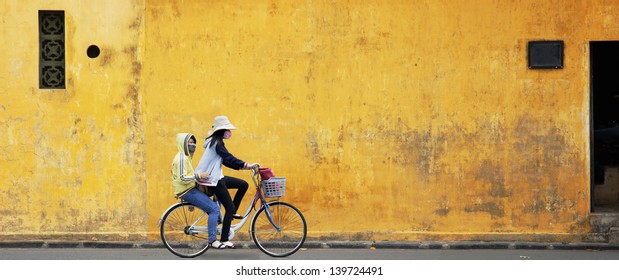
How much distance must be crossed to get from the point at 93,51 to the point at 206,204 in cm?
293

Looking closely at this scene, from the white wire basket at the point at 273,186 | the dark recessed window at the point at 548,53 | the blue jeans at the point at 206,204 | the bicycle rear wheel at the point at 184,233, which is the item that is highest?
the dark recessed window at the point at 548,53

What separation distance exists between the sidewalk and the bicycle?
35.9 inches

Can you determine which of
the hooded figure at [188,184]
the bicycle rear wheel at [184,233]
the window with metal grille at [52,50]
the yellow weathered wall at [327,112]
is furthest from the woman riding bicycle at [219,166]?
the window with metal grille at [52,50]

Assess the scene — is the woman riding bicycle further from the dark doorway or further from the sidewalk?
the dark doorway

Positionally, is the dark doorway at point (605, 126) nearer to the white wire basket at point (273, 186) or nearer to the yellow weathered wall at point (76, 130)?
the white wire basket at point (273, 186)

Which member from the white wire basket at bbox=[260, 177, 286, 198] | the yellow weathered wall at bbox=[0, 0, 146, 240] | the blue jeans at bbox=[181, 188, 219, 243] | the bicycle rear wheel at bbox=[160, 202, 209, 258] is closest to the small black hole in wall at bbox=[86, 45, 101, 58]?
the yellow weathered wall at bbox=[0, 0, 146, 240]

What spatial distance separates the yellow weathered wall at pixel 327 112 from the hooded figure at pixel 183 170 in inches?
60.5

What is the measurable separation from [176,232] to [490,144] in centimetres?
421

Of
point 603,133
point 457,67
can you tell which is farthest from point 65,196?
point 603,133

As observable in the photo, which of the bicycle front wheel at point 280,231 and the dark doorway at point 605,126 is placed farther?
the dark doorway at point 605,126

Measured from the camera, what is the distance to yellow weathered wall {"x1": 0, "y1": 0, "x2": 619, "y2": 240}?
514 inches

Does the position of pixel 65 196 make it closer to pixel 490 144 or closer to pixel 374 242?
pixel 374 242

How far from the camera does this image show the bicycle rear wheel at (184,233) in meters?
11.8

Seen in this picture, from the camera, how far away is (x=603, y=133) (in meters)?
14.0
